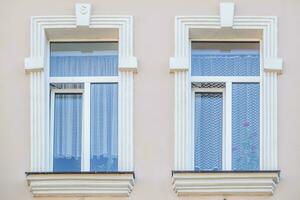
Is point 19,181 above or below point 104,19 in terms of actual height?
below

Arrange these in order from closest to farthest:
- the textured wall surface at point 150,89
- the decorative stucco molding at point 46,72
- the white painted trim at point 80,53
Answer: the textured wall surface at point 150,89, the decorative stucco molding at point 46,72, the white painted trim at point 80,53

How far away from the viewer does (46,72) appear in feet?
46.6

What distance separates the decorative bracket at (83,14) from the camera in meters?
14.1

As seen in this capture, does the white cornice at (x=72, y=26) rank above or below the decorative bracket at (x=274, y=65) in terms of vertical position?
above

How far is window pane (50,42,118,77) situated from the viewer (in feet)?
46.9

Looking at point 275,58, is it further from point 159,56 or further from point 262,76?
point 159,56

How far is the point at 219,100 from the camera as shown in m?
14.2

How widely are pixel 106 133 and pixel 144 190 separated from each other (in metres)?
0.90

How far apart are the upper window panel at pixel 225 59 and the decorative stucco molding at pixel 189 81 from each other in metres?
0.18

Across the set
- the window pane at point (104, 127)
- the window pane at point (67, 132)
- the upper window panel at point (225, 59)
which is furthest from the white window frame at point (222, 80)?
the window pane at point (67, 132)

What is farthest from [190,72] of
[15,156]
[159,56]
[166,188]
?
[15,156]

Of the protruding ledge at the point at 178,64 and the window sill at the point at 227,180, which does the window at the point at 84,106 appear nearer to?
the protruding ledge at the point at 178,64

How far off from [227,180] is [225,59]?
1645 mm

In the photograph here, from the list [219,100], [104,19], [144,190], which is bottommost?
[144,190]
